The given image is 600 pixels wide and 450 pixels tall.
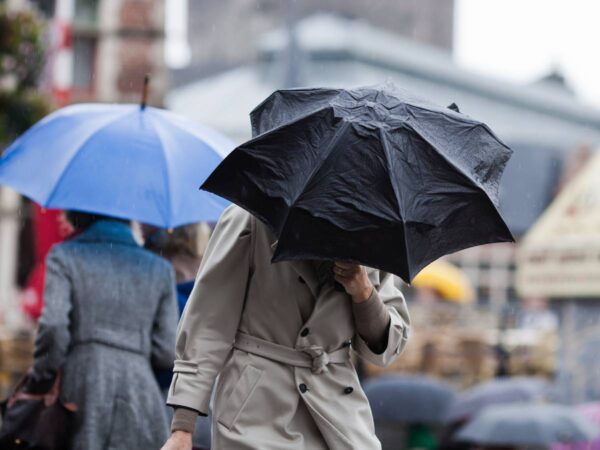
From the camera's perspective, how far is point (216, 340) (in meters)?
3.79

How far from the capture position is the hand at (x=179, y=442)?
3.71 meters

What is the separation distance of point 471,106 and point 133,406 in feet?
177

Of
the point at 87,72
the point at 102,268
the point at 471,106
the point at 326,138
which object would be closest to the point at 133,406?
the point at 102,268

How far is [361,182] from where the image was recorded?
3.59 m

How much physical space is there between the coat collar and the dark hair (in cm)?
2

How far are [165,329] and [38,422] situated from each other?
2.03 feet

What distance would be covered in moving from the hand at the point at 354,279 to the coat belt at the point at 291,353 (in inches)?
7.1

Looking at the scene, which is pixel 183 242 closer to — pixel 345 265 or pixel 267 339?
pixel 267 339

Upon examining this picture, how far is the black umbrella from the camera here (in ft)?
11.7

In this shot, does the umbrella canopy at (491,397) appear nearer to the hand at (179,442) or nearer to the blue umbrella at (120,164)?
the blue umbrella at (120,164)

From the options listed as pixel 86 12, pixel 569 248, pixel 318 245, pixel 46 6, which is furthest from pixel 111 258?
pixel 86 12

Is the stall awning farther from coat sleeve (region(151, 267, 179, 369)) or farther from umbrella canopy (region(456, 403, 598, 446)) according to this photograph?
coat sleeve (region(151, 267, 179, 369))

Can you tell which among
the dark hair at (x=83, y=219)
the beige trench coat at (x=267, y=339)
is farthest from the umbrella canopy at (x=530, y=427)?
the beige trench coat at (x=267, y=339)

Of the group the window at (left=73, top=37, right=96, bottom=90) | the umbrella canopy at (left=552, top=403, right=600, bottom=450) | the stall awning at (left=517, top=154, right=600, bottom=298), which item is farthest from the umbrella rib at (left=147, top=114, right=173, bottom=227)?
the window at (left=73, top=37, right=96, bottom=90)
